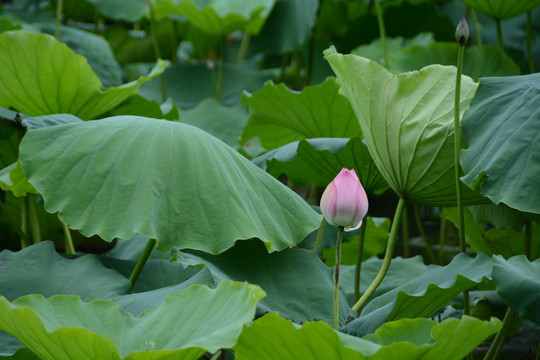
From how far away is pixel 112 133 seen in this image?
1.04 m

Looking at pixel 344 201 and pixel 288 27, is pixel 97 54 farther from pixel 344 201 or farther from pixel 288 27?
pixel 344 201

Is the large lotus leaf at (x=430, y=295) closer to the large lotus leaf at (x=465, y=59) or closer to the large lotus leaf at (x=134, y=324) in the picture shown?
the large lotus leaf at (x=134, y=324)

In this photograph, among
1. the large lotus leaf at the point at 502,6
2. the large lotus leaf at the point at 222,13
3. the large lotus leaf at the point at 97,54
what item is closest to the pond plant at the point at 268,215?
the large lotus leaf at the point at 97,54

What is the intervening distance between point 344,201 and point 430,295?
0.60 ft

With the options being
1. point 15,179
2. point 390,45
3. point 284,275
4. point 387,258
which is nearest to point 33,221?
point 15,179

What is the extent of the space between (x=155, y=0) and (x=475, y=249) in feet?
4.84

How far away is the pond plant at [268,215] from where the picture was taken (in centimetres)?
75

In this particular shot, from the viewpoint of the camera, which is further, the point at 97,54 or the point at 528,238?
the point at 97,54

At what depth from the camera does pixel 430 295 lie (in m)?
0.92

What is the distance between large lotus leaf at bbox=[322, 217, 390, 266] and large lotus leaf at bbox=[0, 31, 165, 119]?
23.0 inches

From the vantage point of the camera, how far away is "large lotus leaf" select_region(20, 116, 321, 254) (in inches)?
37.5

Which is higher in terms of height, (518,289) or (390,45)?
(518,289)

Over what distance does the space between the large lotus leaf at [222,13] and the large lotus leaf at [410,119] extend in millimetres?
1343

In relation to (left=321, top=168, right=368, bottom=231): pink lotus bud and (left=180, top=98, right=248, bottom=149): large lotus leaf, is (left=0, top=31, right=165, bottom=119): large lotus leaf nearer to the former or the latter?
(left=180, top=98, right=248, bottom=149): large lotus leaf
